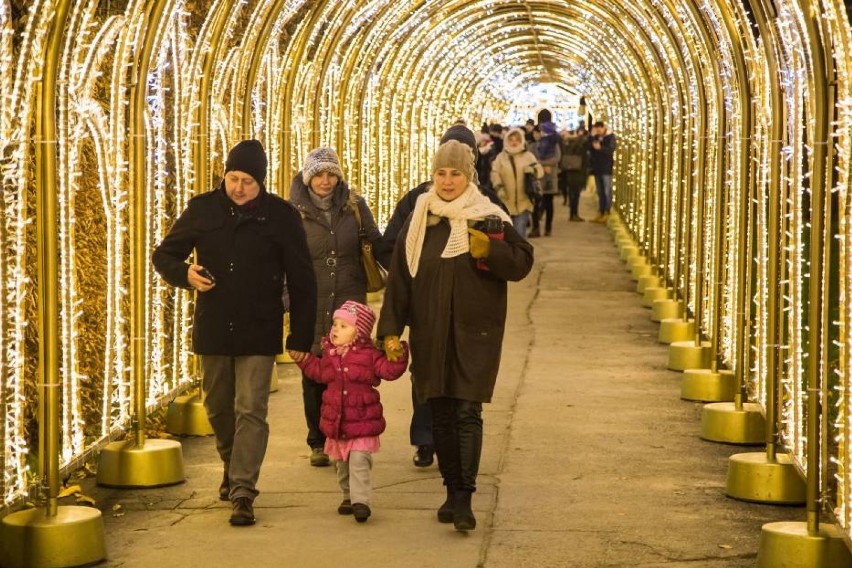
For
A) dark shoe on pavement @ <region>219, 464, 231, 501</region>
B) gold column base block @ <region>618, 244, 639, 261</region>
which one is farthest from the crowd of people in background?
gold column base block @ <region>618, 244, 639, 261</region>

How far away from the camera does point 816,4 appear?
21.0 feet

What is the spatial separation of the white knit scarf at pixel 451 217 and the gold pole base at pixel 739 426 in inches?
98.5

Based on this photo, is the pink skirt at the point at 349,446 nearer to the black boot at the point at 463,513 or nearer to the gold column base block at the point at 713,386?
the black boot at the point at 463,513

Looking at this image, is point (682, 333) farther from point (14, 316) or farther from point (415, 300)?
point (14, 316)

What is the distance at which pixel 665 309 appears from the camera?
15070 mm

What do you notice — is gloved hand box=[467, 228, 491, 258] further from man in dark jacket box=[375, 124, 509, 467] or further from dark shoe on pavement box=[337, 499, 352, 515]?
man in dark jacket box=[375, 124, 509, 467]

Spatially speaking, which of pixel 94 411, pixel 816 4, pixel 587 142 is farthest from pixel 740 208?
pixel 587 142

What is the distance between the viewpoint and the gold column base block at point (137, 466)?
319 inches

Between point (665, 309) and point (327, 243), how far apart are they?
7020mm

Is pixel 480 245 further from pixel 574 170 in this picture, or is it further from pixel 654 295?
pixel 574 170

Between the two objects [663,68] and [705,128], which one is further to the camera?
[663,68]

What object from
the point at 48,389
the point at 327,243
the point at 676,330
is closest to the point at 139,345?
the point at 327,243

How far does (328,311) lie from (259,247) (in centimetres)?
116

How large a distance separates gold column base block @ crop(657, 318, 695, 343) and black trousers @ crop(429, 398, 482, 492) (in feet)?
20.4
